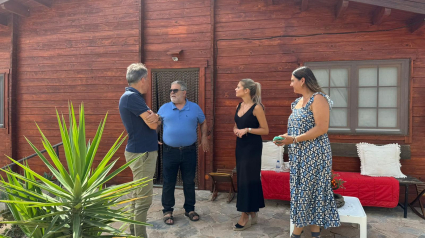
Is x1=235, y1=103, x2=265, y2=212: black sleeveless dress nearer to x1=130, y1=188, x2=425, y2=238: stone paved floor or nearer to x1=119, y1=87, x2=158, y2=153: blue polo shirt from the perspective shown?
x1=130, y1=188, x2=425, y2=238: stone paved floor

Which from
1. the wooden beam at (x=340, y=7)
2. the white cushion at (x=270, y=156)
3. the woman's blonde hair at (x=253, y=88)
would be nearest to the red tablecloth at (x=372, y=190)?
the white cushion at (x=270, y=156)

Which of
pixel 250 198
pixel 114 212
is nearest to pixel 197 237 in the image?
pixel 250 198

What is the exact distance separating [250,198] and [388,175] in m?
2.20

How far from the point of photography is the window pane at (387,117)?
426cm

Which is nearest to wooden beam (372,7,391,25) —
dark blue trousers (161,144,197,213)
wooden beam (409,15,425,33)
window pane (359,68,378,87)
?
wooden beam (409,15,425,33)

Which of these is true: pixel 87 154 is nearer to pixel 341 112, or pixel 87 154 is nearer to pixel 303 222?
pixel 303 222

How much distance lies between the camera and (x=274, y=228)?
10.8ft

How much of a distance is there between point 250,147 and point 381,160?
2.21 m

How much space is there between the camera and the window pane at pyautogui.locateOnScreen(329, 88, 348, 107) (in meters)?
4.42

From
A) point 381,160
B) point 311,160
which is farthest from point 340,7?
point 311,160

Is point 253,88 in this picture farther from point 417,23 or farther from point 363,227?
point 417,23

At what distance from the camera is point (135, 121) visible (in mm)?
2602

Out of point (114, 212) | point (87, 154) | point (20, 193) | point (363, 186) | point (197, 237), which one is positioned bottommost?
point (197, 237)

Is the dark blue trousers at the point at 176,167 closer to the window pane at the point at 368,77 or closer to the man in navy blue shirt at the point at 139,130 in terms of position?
the man in navy blue shirt at the point at 139,130
